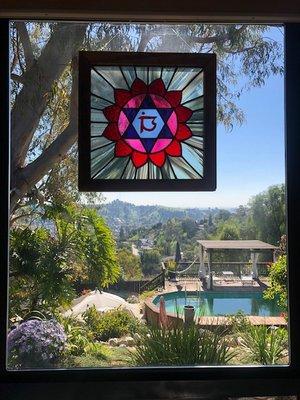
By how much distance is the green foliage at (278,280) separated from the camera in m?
1.92

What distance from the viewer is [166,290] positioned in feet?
6.26

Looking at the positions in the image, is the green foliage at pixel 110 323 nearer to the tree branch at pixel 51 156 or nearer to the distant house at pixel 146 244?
the distant house at pixel 146 244

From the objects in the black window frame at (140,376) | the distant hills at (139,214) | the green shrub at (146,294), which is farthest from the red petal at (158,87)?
the green shrub at (146,294)

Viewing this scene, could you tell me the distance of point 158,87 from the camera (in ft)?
6.25

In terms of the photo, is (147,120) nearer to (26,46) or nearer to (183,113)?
(183,113)

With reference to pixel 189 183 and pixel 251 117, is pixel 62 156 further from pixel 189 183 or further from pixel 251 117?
Answer: pixel 251 117

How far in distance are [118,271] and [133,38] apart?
0.98 metres

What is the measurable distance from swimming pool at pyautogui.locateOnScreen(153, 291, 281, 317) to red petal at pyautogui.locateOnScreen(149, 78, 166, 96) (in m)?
0.85

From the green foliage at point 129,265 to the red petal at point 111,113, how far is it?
0.55m

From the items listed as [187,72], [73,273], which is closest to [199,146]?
[187,72]

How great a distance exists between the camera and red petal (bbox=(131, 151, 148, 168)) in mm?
1897

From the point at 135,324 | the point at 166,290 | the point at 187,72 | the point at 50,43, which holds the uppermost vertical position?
the point at 50,43

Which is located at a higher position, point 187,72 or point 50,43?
point 50,43

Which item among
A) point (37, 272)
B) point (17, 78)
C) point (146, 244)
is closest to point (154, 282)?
point (146, 244)
